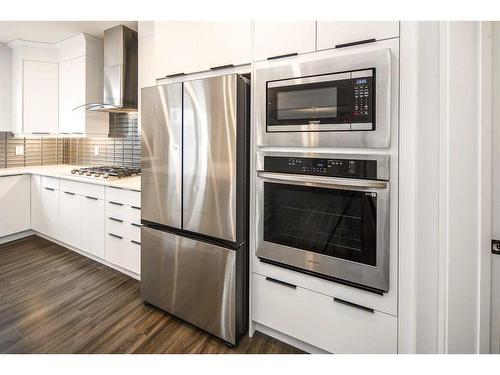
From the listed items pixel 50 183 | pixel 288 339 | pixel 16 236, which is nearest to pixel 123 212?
pixel 50 183

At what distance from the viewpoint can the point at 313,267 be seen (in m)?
1.47

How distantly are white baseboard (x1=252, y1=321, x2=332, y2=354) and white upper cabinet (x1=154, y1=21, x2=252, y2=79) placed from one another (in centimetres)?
170

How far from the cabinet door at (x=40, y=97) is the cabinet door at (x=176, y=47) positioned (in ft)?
7.55

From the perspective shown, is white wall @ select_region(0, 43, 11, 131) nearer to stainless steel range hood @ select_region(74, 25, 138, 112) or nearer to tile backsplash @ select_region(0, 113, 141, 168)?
tile backsplash @ select_region(0, 113, 141, 168)

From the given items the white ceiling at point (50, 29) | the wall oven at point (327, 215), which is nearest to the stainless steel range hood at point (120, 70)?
the white ceiling at point (50, 29)

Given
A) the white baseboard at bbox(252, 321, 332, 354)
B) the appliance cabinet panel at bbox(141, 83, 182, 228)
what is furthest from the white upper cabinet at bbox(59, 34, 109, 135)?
the white baseboard at bbox(252, 321, 332, 354)

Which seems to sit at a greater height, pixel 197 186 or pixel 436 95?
pixel 436 95

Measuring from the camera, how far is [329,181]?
4.56 feet

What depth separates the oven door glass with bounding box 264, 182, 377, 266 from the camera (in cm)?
132

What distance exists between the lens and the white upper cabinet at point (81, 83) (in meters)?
3.13

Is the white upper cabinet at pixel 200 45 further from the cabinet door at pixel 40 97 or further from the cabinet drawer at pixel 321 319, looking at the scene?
the cabinet door at pixel 40 97

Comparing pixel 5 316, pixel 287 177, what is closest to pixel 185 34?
pixel 287 177

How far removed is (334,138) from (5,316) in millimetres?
2497

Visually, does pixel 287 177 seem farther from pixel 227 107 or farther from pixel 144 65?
pixel 144 65
